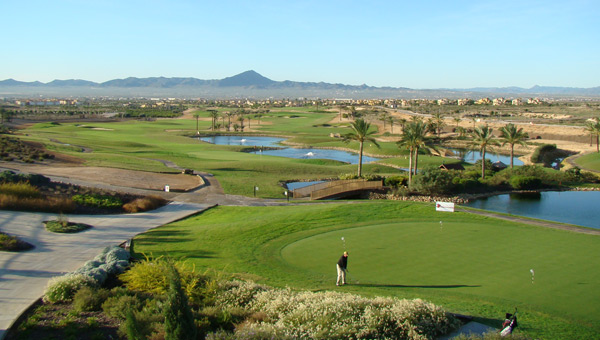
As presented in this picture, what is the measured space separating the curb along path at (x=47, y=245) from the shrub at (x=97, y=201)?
190 centimetres

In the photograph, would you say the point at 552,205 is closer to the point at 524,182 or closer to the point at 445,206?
the point at 524,182

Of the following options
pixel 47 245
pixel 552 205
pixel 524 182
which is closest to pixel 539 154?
pixel 524 182

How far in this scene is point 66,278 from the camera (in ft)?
49.3

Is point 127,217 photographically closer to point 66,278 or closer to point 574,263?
point 66,278

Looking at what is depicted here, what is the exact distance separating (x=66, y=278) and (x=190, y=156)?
51486 millimetres

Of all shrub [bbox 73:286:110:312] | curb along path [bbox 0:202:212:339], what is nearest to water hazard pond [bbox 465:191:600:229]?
curb along path [bbox 0:202:212:339]

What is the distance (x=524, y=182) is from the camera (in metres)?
48.7

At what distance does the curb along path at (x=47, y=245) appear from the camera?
1530 centimetres

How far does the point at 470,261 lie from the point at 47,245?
17.7 meters

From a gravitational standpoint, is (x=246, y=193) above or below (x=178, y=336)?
below

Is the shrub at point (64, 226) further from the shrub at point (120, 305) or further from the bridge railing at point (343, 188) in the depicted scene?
the bridge railing at point (343, 188)

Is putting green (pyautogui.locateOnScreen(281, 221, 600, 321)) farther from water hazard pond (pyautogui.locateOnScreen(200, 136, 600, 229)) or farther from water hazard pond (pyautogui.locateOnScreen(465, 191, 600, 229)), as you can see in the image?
water hazard pond (pyautogui.locateOnScreen(465, 191, 600, 229))

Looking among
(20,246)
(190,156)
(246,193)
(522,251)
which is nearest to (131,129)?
(190,156)

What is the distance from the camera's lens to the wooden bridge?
133 ft
